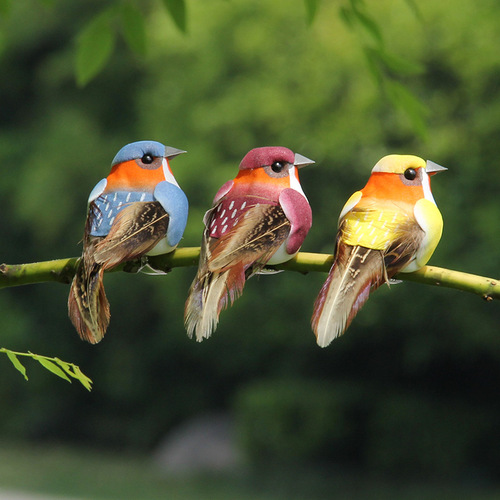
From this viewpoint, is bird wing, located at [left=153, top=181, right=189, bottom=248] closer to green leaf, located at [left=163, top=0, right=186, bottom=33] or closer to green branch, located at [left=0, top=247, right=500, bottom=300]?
green branch, located at [left=0, top=247, right=500, bottom=300]

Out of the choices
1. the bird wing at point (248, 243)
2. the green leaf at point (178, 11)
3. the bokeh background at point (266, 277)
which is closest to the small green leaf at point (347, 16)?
the green leaf at point (178, 11)

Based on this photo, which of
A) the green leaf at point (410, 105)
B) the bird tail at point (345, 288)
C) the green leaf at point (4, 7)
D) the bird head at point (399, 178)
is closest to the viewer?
the bird tail at point (345, 288)

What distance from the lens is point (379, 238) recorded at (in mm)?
1606

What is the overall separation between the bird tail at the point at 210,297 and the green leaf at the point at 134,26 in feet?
2.37

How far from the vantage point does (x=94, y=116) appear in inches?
557

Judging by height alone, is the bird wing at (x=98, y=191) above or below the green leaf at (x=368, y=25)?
below

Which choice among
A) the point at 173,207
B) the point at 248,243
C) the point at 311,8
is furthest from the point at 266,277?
the point at 248,243

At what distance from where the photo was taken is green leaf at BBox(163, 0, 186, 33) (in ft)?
6.37

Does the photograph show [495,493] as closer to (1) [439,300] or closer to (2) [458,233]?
(1) [439,300]

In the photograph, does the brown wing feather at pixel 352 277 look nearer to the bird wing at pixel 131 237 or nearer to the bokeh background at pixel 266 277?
the bird wing at pixel 131 237

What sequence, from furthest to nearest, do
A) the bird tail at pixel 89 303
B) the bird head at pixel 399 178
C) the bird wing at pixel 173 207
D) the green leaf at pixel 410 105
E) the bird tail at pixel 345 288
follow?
the green leaf at pixel 410 105, the bird head at pixel 399 178, the bird wing at pixel 173 207, the bird tail at pixel 89 303, the bird tail at pixel 345 288

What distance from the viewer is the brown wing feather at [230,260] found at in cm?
146

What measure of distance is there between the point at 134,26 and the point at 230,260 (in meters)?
0.75

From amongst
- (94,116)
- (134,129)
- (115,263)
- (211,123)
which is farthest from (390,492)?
(115,263)
